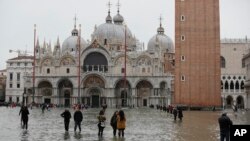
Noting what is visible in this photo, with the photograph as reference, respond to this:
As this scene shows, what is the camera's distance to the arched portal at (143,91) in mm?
85062

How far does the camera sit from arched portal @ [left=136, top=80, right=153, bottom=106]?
279 ft

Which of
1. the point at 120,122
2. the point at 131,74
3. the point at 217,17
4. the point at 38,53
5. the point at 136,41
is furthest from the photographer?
the point at 136,41

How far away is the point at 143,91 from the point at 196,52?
86.6 feet

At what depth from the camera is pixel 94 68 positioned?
87750mm

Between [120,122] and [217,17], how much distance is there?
43.8m

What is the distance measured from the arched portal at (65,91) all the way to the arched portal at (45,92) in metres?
1.91

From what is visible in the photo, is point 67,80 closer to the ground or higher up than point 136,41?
closer to the ground

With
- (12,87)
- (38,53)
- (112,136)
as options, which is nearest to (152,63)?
(38,53)

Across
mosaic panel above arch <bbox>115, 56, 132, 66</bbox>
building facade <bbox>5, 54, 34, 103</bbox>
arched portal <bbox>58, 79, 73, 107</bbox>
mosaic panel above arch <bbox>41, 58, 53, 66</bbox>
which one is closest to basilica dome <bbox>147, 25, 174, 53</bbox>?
mosaic panel above arch <bbox>115, 56, 132, 66</bbox>

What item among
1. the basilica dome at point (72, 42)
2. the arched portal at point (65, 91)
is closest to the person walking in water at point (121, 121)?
the arched portal at point (65, 91)

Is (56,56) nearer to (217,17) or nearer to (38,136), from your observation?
(217,17)

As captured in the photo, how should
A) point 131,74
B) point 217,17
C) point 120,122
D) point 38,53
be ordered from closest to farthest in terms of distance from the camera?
point 120,122
point 217,17
point 131,74
point 38,53

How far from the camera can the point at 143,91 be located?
8575 centimetres

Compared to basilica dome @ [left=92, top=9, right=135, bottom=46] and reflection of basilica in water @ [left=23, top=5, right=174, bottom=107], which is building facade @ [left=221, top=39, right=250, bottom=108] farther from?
basilica dome @ [left=92, top=9, right=135, bottom=46]
